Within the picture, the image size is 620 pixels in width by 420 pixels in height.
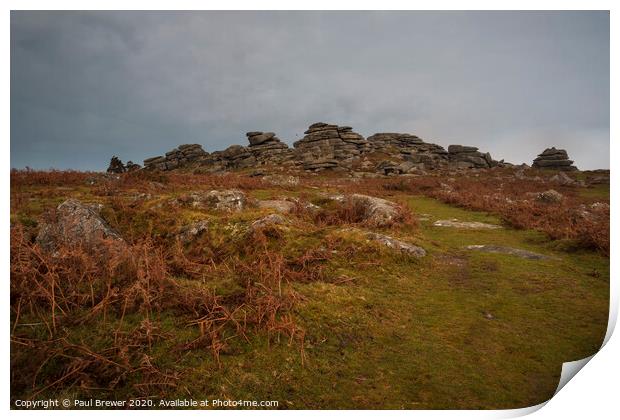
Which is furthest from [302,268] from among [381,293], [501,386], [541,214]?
[541,214]

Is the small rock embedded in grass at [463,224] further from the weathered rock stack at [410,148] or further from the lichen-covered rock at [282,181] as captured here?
the weathered rock stack at [410,148]

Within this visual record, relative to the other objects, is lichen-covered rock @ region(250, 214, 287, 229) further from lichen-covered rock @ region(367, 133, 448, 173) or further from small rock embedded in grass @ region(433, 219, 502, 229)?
Result: lichen-covered rock @ region(367, 133, 448, 173)

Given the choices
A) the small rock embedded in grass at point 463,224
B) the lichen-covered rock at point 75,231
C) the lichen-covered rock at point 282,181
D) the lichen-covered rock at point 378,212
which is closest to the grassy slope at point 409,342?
the lichen-covered rock at point 75,231

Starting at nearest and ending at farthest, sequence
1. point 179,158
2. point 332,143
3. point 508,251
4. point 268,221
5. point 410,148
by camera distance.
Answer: point 268,221 < point 508,251 < point 332,143 < point 179,158 < point 410,148

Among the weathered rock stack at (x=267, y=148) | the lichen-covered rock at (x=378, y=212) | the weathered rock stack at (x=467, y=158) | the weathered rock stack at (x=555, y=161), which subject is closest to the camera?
the lichen-covered rock at (x=378, y=212)

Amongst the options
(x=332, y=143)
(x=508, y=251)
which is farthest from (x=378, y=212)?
(x=332, y=143)

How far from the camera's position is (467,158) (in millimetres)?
86000

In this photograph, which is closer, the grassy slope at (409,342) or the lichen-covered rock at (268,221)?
the grassy slope at (409,342)

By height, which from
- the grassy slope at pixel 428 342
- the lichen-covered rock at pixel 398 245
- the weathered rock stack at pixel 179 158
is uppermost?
the weathered rock stack at pixel 179 158

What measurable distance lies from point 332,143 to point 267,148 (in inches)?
631

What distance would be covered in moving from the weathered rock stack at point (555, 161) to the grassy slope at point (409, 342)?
83.6 m

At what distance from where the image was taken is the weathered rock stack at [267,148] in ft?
255

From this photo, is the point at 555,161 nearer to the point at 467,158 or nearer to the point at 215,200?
the point at 467,158
